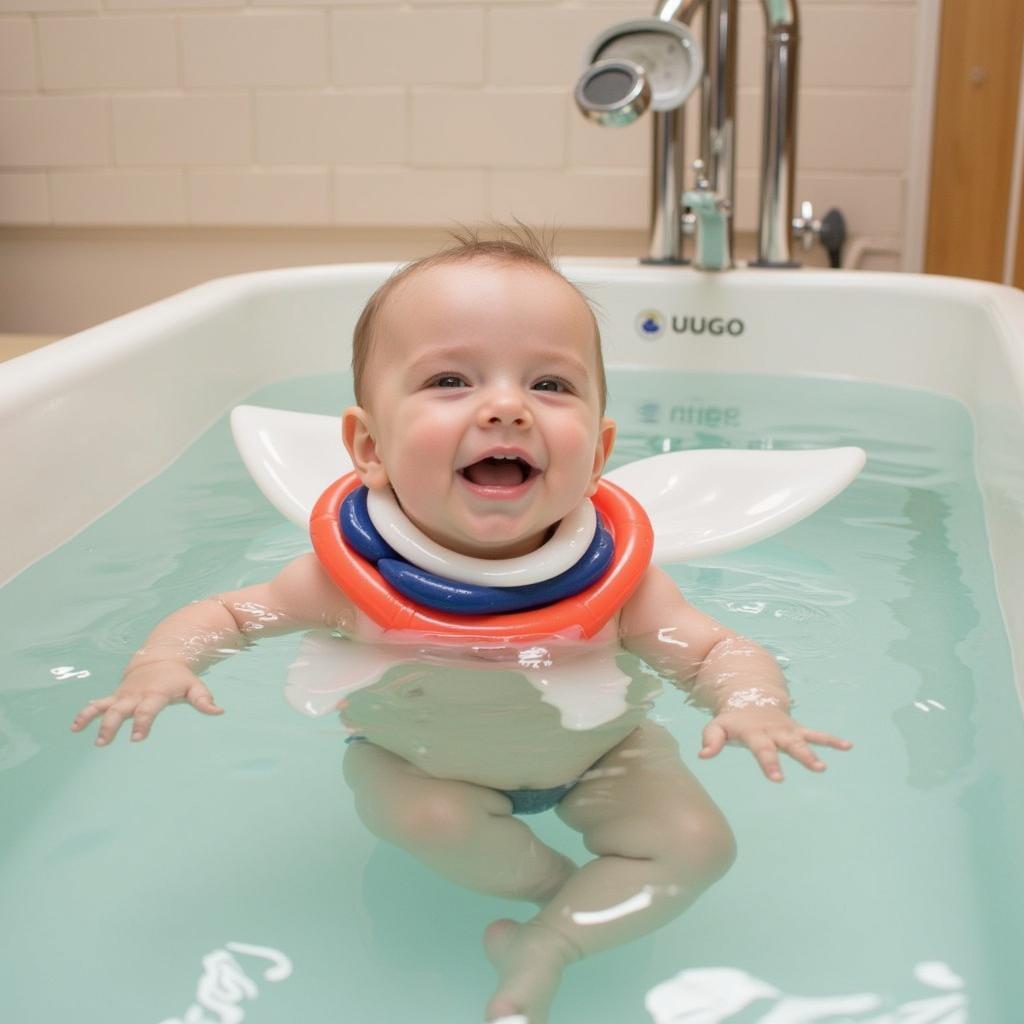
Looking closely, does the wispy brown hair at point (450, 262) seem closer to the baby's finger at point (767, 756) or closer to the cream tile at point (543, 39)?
the baby's finger at point (767, 756)

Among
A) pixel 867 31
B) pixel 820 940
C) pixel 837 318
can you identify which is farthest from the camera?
pixel 867 31

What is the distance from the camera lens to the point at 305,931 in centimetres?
68

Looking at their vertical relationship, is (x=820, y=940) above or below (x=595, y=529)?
below

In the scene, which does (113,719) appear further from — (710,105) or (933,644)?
(710,105)

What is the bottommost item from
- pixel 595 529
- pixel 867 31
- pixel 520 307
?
pixel 595 529

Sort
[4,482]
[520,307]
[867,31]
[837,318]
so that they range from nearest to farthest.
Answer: [520,307] < [4,482] < [837,318] < [867,31]

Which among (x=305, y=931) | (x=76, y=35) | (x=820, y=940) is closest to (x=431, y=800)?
(x=305, y=931)

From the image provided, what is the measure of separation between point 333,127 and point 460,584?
6.16ft

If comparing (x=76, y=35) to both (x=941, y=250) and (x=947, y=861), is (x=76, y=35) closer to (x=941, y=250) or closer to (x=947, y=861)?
(x=941, y=250)

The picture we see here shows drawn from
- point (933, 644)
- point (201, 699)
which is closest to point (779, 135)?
point (933, 644)

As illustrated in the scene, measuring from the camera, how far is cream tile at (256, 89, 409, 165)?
2.57 metres

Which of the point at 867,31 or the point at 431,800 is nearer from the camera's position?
the point at 431,800

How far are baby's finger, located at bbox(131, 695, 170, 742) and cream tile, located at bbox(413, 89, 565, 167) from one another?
194 centimetres

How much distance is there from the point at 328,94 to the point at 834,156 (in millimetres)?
975
